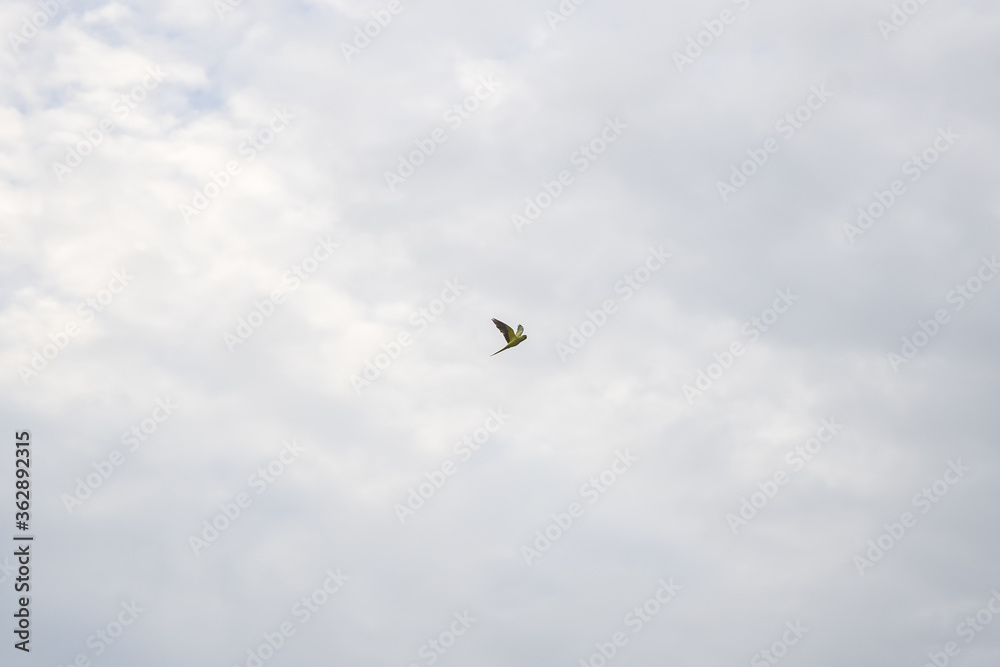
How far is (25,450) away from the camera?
4025cm

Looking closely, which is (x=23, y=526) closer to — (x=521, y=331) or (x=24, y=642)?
(x=24, y=642)

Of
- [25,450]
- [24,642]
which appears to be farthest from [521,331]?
[24,642]

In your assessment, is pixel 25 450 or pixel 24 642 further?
pixel 25 450

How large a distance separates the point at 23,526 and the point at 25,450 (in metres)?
6.21

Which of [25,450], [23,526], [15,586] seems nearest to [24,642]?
[15,586]

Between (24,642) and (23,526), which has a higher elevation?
(23,526)

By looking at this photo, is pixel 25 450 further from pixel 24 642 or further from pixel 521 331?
pixel 521 331

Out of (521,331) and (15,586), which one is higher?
(521,331)

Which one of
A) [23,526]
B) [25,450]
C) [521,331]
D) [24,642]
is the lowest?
[24,642]

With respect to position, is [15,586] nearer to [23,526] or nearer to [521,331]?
[23,526]

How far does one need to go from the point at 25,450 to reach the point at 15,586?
1113 centimetres

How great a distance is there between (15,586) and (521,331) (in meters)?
47.2

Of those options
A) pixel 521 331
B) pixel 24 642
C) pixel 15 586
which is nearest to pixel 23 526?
pixel 15 586

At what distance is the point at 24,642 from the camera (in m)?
37.2
